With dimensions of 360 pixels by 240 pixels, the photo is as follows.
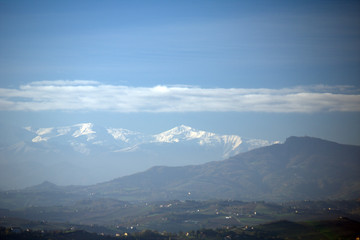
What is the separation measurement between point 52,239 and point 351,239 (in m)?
136

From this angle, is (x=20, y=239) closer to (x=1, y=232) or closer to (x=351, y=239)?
(x=1, y=232)

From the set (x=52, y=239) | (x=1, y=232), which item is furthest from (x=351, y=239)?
(x=1, y=232)

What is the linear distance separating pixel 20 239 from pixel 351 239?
147953 mm

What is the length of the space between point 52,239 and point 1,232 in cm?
2394

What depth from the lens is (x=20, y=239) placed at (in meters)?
191

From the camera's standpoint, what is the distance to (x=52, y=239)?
652ft

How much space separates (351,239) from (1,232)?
524ft

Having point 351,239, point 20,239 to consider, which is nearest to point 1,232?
point 20,239

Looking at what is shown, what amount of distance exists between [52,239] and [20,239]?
1426 cm

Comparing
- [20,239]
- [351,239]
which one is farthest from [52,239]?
[351,239]

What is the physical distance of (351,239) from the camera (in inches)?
7726

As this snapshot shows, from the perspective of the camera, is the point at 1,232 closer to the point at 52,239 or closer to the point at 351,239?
the point at 52,239
